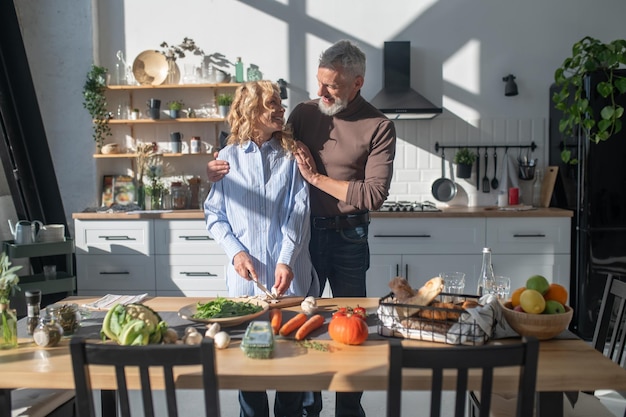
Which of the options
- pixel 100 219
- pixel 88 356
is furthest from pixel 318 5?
pixel 88 356

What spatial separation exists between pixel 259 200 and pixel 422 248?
228 cm

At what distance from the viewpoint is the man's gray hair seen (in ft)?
8.00

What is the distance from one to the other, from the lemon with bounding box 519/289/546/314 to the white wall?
3.30 meters

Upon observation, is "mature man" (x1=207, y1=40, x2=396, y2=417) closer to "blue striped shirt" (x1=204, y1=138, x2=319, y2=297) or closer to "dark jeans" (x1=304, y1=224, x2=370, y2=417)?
"dark jeans" (x1=304, y1=224, x2=370, y2=417)

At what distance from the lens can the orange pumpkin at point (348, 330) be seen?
5.30ft

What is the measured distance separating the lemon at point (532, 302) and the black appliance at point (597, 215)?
2752 millimetres

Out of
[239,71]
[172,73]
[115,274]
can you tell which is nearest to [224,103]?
[239,71]

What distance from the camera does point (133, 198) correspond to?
491cm

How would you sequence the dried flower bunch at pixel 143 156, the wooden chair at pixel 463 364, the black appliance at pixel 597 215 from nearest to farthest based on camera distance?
the wooden chair at pixel 463 364 → the black appliance at pixel 597 215 → the dried flower bunch at pixel 143 156

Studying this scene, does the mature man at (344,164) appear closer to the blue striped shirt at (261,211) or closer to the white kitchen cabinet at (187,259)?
the blue striped shirt at (261,211)

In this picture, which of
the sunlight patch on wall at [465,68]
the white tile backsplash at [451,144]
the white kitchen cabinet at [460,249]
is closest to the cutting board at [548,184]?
the white tile backsplash at [451,144]

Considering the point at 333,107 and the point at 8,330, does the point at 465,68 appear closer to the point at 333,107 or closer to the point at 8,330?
the point at 333,107

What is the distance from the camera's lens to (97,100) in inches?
188

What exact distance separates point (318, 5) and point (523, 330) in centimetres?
390
